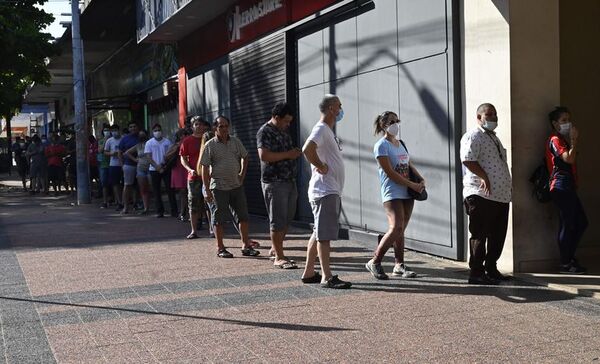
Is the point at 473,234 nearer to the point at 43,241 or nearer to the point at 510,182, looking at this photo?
the point at 510,182

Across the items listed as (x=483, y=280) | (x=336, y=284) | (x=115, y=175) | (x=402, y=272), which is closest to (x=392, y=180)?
(x=402, y=272)

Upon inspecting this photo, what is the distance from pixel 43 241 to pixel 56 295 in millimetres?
4615

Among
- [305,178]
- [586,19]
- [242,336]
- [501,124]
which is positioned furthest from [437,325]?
[305,178]

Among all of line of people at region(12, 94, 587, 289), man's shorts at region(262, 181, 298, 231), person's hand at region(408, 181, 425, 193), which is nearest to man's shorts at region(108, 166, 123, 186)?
line of people at region(12, 94, 587, 289)

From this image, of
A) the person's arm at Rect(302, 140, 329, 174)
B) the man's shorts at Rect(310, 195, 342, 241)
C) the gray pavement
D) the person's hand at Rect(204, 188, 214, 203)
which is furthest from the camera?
the person's hand at Rect(204, 188, 214, 203)

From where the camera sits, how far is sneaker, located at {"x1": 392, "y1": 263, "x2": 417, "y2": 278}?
8094 millimetres

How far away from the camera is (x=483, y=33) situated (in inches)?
329

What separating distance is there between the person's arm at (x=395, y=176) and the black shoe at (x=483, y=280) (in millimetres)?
986

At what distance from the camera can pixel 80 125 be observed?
2081 cm

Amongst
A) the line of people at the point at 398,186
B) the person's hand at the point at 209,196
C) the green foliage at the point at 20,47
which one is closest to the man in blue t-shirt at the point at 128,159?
the person's hand at the point at 209,196

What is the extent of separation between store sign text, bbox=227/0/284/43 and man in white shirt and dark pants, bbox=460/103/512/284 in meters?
7.13

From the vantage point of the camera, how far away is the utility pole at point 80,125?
20.2m

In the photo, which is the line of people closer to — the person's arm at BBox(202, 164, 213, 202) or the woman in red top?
the woman in red top

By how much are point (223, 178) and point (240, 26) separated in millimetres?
7122
